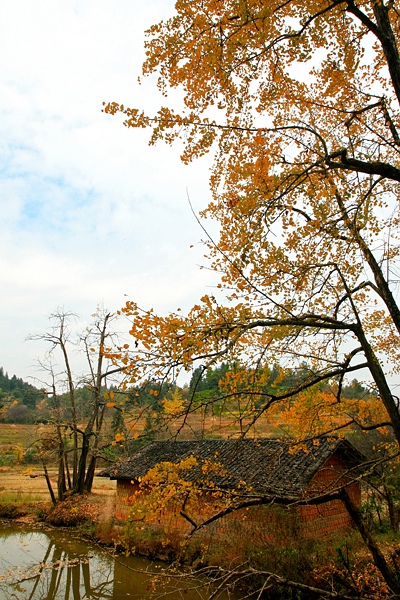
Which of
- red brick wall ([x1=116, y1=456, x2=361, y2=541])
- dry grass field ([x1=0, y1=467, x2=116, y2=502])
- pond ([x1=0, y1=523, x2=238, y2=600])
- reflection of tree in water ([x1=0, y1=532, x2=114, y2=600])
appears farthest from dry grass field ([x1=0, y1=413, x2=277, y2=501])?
reflection of tree in water ([x1=0, y1=532, x2=114, y2=600])

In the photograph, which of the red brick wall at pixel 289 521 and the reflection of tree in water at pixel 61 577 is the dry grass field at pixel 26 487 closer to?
the reflection of tree in water at pixel 61 577

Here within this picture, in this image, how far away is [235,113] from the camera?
4570 mm

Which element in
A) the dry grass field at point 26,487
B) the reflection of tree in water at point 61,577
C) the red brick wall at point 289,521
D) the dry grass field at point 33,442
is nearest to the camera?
the dry grass field at point 33,442

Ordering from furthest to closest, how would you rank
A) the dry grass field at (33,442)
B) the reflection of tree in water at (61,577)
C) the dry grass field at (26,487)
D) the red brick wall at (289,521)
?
the dry grass field at (26,487) < the reflection of tree in water at (61,577) < the red brick wall at (289,521) < the dry grass field at (33,442)

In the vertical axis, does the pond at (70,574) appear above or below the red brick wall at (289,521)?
below

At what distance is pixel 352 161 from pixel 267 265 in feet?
4.39

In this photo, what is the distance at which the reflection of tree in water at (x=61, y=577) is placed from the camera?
1087 cm

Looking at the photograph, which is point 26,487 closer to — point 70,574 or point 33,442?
point 33,442

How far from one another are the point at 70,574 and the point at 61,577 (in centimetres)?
33

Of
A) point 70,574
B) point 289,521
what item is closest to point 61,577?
point 70,574

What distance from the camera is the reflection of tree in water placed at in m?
10.9

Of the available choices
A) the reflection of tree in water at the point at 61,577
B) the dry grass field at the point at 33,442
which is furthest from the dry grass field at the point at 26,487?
the reflection of tree in water at the point at 61,577

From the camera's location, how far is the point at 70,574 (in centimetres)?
1248

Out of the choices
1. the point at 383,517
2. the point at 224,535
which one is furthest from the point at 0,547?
the point at 383,517
